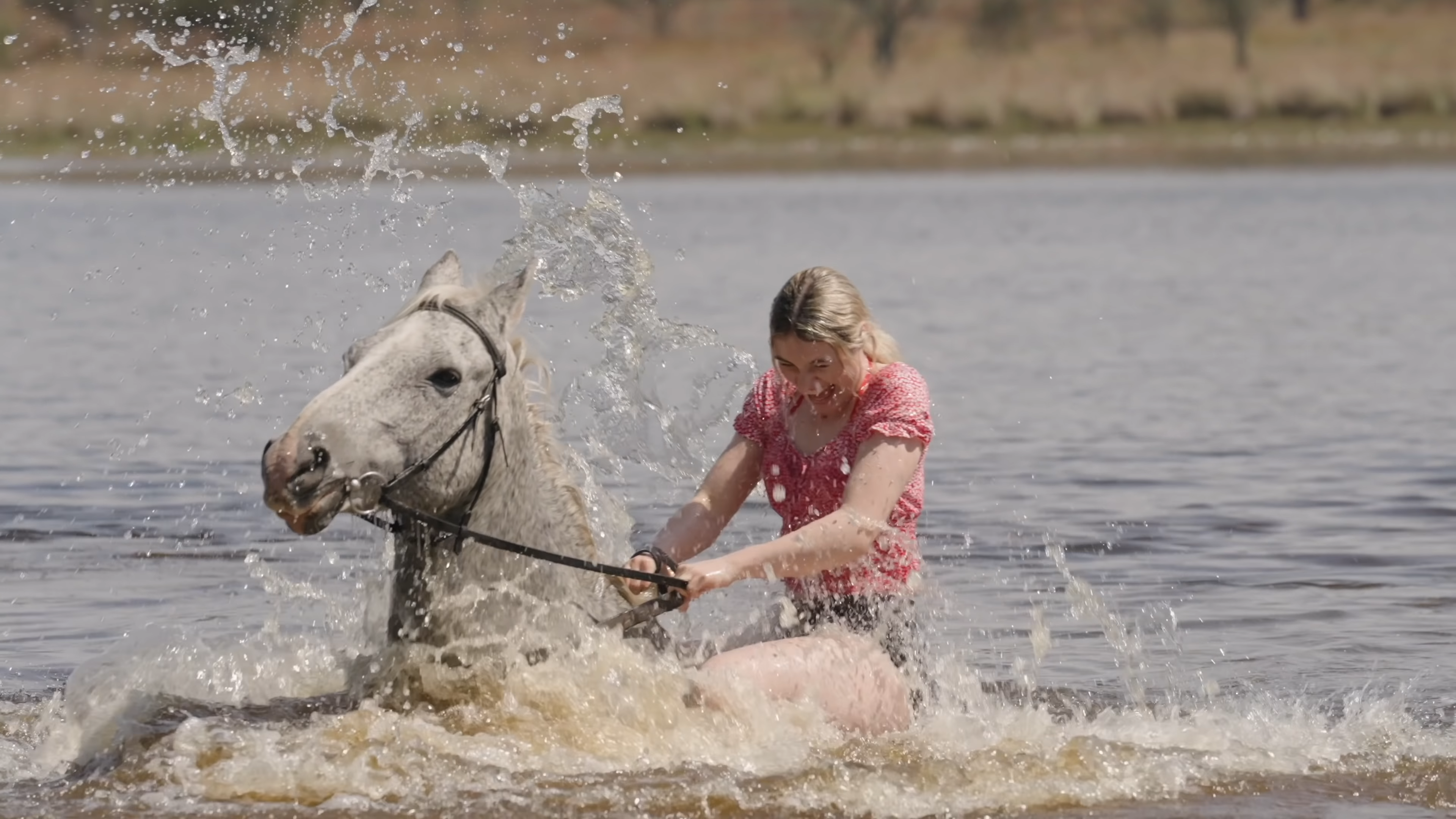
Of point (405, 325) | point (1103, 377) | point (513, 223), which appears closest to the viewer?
point (405, 325)

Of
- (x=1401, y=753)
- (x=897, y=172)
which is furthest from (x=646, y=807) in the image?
(x=897, y=172)

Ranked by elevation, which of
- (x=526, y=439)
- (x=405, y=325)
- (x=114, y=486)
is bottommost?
(x=114, y=486)

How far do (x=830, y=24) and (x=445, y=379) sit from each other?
62622 mm

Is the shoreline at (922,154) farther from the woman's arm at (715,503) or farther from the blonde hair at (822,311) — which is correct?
the blonde hair at (822,311)

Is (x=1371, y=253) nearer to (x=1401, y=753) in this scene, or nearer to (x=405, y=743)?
(x=1401, y=753)

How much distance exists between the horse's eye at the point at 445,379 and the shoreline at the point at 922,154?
2862 cm

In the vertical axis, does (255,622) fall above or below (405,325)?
below

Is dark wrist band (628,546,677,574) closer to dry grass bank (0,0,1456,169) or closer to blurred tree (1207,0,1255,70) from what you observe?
dry grass bank (0,0,1456,169)

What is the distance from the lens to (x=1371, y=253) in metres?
23.2

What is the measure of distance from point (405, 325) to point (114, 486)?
6.49 meters

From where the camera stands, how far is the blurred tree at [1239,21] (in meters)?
52.4

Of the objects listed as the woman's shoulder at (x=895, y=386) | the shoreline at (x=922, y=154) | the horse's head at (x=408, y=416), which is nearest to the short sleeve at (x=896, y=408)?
the woman's shoulder at (x=895, y=386)

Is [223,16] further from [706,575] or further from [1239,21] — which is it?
[1239,21]

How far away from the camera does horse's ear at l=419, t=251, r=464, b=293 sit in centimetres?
550
